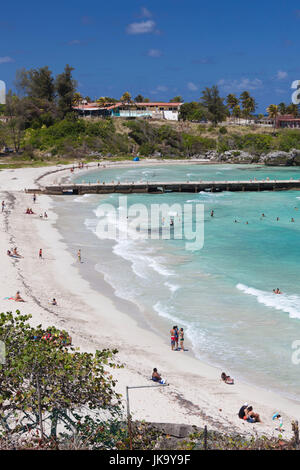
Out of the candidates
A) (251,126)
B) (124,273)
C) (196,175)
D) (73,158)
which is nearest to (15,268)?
(124,273)

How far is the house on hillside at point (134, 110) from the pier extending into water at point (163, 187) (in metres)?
69.2

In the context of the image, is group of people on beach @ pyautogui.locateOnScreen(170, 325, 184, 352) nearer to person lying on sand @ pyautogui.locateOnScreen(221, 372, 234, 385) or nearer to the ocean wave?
person lying on sand @ pyautogui.locateOnScreen(221, 372, 234, 385)

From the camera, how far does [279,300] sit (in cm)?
2712

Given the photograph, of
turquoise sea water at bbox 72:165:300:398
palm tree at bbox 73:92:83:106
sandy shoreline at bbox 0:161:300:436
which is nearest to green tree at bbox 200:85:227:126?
palm tree at bbox 73:92:83:106

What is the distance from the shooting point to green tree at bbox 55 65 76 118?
124 meters

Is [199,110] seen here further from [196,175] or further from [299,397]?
[299,397]

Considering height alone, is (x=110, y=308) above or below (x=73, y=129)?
below

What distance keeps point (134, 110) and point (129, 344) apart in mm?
128292

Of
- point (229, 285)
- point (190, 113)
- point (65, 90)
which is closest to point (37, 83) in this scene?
point (65, 90)

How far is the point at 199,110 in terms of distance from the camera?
145625 mm

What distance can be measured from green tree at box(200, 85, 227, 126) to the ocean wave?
4738 inches

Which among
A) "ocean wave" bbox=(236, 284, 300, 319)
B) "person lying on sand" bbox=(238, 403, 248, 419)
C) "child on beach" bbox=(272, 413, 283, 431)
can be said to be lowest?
"child on beach" bbox=(272, 413, 283, 431)

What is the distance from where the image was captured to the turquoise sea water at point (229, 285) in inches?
835

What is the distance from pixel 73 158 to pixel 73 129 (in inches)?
502
